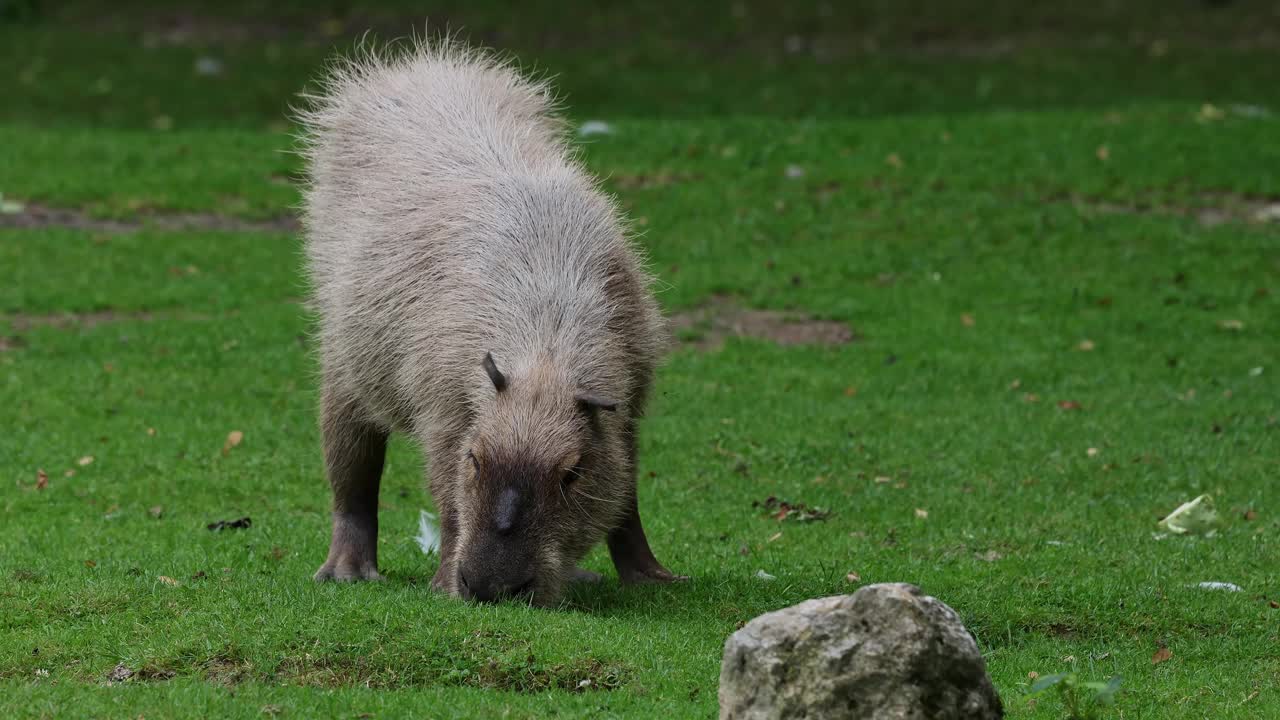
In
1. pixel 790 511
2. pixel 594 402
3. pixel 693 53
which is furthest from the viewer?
pixel 693 53

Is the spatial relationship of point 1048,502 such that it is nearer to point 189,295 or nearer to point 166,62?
point 189,295

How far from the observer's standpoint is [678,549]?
8.48 m

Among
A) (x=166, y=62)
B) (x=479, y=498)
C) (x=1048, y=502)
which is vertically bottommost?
(x=166, y=62)

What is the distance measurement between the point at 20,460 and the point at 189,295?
166 inches

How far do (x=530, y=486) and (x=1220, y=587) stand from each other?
127 inches

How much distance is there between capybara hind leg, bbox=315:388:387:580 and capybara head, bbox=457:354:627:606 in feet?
3.97

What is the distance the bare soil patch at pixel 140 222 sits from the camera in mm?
15734

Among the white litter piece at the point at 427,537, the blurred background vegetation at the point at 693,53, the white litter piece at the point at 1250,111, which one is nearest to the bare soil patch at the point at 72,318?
the white litter piece at the point at 427,537

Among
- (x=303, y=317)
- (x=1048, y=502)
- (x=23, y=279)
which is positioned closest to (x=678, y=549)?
(x=1048, y=502)

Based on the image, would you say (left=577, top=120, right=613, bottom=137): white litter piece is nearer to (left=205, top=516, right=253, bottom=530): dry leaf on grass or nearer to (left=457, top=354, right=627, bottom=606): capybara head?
(left=205, top=516, right=253, bottom=530): dry leaf on grass

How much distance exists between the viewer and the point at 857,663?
16.6 ft

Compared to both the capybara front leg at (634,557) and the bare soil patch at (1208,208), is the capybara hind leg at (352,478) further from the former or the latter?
the bare soil patch at (1208,208)

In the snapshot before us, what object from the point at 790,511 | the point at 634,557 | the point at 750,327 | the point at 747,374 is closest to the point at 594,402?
the point at 634,557

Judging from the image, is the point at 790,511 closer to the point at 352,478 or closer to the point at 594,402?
the point at 352,478
